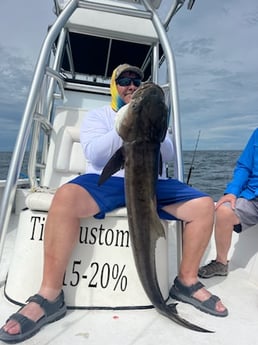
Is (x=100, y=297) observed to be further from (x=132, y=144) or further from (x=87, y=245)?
(x=132, y=144)

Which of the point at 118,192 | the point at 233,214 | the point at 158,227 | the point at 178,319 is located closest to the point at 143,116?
the point at 118,192

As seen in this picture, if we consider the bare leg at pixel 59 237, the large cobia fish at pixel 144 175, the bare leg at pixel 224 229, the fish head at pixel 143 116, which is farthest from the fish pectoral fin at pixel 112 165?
the bare leg at pixel 224 229

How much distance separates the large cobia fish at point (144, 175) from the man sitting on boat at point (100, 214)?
186mm

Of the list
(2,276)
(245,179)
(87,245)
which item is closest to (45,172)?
(2,276)

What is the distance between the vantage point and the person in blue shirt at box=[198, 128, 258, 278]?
314 cm

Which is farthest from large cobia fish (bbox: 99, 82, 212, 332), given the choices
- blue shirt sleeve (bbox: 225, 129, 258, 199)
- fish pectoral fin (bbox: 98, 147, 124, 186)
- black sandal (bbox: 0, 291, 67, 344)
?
blue shirt sleeve (bbox: 225, 129, 258, 199)

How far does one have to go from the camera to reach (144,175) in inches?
84.9

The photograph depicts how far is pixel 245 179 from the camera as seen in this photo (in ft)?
10.9

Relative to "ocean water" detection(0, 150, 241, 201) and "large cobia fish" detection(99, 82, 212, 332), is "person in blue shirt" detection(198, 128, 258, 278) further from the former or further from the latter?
"ocean water" detection(0, 150, 241, 201)

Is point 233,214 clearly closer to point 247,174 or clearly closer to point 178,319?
point 247,174

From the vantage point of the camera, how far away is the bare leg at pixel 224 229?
124 inches

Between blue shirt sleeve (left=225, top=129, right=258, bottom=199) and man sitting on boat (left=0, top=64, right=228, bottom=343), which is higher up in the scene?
blue shirt sleeve (left=225, top=129, right=258, bottom=199)

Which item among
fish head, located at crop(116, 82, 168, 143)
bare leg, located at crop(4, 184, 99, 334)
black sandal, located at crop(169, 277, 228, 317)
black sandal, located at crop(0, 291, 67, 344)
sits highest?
fish head, located at crop(116, 82, 168, 143)

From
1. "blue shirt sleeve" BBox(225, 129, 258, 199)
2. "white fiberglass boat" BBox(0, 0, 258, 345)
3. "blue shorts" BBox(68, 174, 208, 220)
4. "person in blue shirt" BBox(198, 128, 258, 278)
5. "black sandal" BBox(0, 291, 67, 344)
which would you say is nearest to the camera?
"black sandal" BBox(0, 291, 67, 344)
